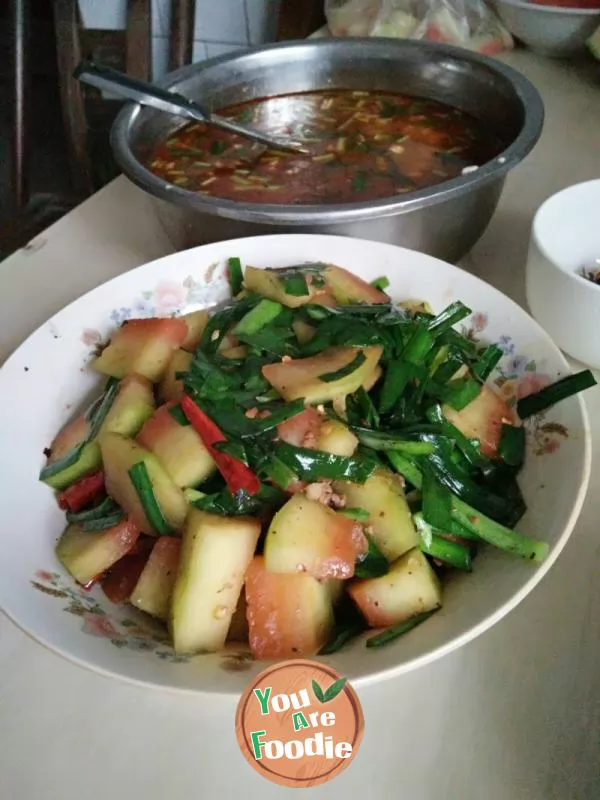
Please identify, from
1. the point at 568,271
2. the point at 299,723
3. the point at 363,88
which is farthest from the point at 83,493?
the point at 363,88

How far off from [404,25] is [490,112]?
0.59 metres

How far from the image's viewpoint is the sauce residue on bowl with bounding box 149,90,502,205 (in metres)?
1.23

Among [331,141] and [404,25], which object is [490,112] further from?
[404,25]

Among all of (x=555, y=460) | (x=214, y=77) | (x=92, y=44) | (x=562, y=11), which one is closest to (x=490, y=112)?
(x=214, y=77)

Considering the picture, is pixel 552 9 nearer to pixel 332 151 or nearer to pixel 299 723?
pixel 332 151

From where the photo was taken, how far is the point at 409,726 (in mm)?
727

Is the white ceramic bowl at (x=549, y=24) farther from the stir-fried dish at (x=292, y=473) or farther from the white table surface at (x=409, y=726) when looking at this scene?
the white table surface at (x=409, y=726)

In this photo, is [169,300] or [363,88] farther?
[363,88]

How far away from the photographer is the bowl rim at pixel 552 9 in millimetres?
1730

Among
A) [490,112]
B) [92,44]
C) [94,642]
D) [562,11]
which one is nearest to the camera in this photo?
[94,642]

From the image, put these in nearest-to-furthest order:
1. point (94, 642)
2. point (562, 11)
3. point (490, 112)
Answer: point (94, 642) < point (490, 112) < point (562, 11)

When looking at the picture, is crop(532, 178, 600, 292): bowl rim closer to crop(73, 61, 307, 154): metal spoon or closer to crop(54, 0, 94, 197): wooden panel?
crop(73, 61, 307, 154): metal spoon

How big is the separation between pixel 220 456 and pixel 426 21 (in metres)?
1.44

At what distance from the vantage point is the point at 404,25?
1.79 m
